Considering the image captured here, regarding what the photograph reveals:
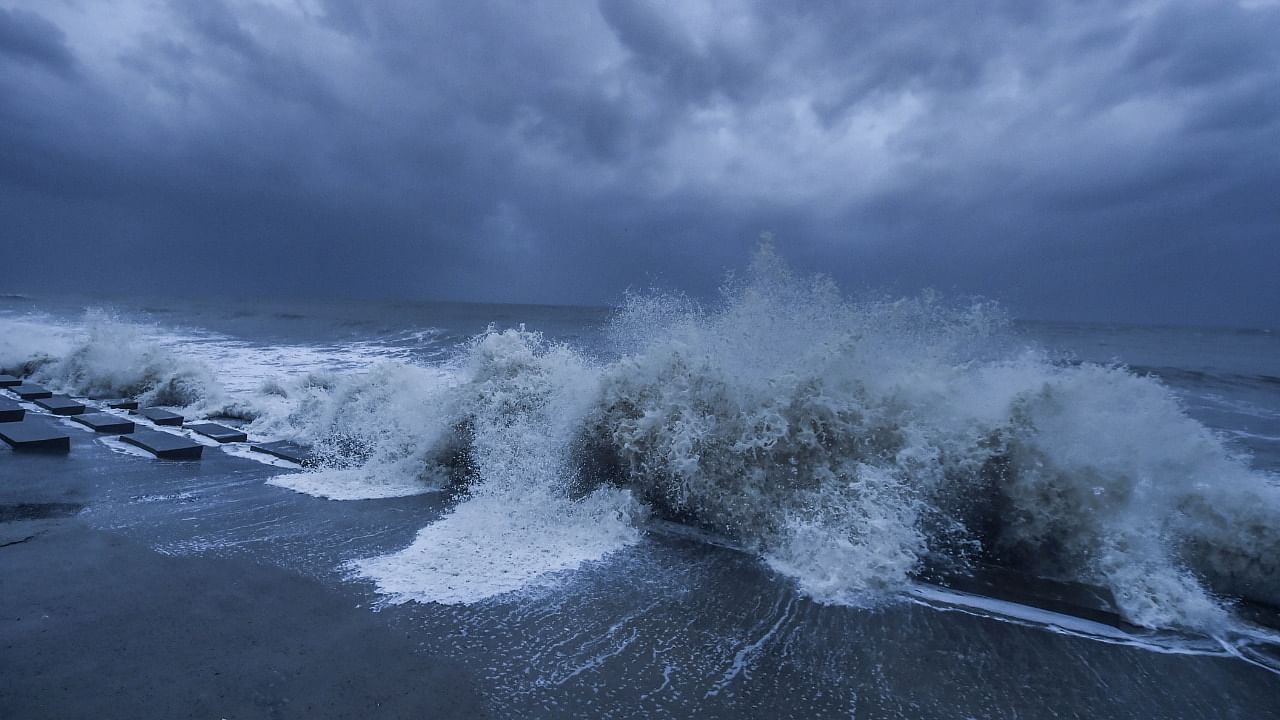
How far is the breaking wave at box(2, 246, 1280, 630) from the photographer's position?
3992 millimetres

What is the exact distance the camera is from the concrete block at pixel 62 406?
8.23 metres

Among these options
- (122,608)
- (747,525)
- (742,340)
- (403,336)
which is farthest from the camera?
(403,336)

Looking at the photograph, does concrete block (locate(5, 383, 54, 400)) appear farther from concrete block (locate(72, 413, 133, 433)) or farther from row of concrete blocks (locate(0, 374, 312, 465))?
concrete block (locate(72, 413, 133, 433))

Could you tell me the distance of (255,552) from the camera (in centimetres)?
393

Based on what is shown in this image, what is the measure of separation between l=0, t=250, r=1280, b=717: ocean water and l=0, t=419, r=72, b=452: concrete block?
5.82ft

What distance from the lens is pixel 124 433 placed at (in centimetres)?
719

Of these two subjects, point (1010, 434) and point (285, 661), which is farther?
point (1010, 434)

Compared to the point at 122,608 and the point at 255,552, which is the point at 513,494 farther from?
the point at 122,608

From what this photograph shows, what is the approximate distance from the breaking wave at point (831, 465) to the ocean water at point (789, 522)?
0.07 feet

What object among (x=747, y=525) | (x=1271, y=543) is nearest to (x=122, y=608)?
(x=747, y=525)

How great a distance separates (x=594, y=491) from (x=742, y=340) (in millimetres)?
2054

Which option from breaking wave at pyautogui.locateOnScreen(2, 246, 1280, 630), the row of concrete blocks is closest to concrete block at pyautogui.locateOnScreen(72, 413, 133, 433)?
the row of concrete blocks

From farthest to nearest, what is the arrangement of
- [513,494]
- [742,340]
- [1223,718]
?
[742,340] < [513,494] < [1223,718]

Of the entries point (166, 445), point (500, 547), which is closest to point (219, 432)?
point (166, 445)
